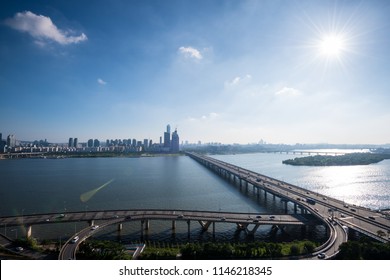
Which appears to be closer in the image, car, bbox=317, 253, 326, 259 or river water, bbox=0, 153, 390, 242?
car, bbox=317, 253, 326, 259

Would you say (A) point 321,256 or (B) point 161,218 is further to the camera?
(B) point 161,218

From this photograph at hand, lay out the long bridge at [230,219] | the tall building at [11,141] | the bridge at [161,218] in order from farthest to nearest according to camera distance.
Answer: the tall building at [11,141], the bridge at [161,218], the long bridge at [230,219]

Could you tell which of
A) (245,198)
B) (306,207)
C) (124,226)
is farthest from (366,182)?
(124,226)

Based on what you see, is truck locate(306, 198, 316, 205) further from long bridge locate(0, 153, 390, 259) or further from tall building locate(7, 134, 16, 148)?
tall building locate(7, 134, 16, 148)

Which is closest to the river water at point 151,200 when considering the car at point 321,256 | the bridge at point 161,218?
the bridge at point 161,218

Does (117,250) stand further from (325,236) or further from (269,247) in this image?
(325,236)

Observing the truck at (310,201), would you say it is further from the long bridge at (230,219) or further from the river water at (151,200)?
the river water at (151,200)

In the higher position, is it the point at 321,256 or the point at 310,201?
the point at 310,201

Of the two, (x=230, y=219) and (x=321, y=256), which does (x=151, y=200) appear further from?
(x=321, y=256)

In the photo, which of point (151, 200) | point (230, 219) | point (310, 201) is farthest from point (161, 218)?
point (310, 201)

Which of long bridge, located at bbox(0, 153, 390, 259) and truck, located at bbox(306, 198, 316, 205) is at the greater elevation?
truck, located at bbox(306, 198, 316, 205)

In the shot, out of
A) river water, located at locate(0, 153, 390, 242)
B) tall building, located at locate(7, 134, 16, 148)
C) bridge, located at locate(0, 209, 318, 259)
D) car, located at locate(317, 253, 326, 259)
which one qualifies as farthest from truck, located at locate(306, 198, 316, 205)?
tall building, located at locate(7, 134, 16, 148)
